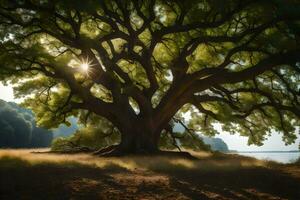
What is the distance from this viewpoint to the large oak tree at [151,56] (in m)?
18.3

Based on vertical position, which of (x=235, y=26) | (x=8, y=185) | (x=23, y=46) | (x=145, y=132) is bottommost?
(x=8, y=185)

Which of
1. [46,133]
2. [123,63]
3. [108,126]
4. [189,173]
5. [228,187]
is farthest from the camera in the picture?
[46,133]

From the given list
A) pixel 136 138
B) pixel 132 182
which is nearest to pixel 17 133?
pixel 136 138

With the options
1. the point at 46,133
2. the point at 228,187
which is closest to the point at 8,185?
the point at 228,187

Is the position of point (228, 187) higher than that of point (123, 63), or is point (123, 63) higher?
point (123, 63)

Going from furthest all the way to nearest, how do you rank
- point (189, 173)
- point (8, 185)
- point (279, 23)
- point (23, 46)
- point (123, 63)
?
point (123, 63)
point (23, 46)
point (279, 23)
point (189, 173)
point (8, 185)

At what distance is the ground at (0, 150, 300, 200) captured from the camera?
9.43 m

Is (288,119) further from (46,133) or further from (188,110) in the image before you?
(46,133)

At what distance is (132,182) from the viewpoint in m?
11.4

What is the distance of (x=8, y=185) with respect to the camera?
368 inches

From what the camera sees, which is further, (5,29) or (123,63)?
(123,63)

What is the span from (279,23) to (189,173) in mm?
9408

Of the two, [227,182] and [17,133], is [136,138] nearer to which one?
[227,182]

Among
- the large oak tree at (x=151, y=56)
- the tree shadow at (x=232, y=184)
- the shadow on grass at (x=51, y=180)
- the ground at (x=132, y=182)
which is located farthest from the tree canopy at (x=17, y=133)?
the tree shadow at (x=232, y=184)
